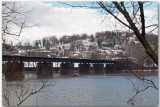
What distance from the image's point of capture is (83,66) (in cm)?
6894

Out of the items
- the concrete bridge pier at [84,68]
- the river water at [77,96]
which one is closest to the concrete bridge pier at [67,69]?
the concrete bridge pier at [84,68]

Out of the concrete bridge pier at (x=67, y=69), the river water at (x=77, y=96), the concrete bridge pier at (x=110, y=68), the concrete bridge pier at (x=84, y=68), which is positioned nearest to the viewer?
the river water at (x=77, y=96)

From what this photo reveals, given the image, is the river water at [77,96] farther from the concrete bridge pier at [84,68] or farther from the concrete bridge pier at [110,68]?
the concrete bridge pier at [84,68]

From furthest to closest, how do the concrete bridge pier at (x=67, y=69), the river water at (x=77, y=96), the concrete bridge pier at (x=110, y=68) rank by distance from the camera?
the concrete bridge pier at (x=110, y=68)
the concrete bridge pier at (x=67, y=69)
the river water at (x=77, y=96)

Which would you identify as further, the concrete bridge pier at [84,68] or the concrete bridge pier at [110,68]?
the concrete bridge pier at [84,68]

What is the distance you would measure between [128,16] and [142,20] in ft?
0.58

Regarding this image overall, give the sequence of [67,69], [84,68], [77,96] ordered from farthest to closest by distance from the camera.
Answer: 1. [84,68]
2. [67,69]
3. [77,96]

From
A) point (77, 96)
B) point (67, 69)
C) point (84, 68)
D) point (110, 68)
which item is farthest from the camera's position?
point (84, 68)

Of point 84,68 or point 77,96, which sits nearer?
point 77,96

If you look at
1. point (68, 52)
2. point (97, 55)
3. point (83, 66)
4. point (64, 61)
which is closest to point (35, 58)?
point (64, 61)

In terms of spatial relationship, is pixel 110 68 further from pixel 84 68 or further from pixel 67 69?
pixel 67 69

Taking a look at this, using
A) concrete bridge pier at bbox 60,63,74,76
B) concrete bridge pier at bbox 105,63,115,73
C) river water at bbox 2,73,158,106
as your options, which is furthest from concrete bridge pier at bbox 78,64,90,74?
river water at bbox 2,73,158,106

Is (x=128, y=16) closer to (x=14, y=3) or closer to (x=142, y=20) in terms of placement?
(x=142, y=20)

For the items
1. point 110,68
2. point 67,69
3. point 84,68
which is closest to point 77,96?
point 67,69
